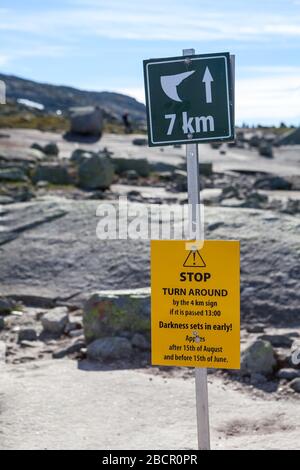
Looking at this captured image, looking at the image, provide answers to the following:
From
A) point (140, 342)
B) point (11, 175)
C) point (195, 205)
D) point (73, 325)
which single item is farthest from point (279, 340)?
point (11, 175)

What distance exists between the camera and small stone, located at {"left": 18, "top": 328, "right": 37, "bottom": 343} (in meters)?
8.84

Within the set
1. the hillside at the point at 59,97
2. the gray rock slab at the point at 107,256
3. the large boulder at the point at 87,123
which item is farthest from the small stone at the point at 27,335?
the hillside at the point at 59,97

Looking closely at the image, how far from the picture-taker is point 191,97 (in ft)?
14.8

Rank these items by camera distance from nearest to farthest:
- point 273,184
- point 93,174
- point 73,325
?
point 73,325 < point 93,174 < point 273,184

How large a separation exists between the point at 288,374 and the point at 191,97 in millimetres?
3670

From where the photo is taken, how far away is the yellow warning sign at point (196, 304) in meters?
4.59

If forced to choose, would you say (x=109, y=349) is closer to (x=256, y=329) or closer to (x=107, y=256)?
(x=256, y=329)

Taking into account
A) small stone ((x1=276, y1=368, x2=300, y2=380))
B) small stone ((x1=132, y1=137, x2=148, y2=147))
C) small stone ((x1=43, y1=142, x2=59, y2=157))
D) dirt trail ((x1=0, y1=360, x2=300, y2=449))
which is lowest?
dirt trail ((x1=0, y1=360, x2=300, y2=449))

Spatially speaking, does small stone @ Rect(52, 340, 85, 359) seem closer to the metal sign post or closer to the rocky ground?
the rocky ground

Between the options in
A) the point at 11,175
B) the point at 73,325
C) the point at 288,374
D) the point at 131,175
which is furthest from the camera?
the point at 131,175

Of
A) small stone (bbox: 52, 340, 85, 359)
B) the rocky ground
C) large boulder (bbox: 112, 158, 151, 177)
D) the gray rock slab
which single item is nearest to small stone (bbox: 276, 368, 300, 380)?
the rocky ground

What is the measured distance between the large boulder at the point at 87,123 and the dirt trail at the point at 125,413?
110ft

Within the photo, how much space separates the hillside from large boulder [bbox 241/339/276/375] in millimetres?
116195
